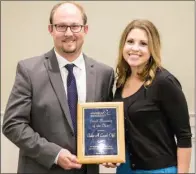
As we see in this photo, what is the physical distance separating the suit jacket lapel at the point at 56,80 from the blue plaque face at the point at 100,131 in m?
0.11

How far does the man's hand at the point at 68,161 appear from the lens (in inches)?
64.9

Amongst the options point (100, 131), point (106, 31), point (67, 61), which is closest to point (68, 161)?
point (100, 131)

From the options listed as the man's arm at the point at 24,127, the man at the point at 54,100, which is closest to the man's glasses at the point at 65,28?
the man at the point at 54,100

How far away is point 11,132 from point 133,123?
614 millimetres

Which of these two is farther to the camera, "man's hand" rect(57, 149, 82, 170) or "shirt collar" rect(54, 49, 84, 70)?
"shirt collar" rect(54, 49, 84, 70)

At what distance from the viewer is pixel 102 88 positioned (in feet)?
6.18

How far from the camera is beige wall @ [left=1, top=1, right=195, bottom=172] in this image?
2887 millimetres

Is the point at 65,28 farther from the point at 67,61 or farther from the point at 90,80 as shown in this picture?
the point at 90,80

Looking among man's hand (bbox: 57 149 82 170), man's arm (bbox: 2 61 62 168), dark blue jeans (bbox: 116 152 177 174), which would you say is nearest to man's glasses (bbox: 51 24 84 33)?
man's arm (bbox: 2 61 62 168)

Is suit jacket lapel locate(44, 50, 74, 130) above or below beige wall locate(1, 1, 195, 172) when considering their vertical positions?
below

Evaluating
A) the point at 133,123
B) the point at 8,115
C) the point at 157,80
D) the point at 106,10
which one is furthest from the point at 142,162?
the point at 106,10

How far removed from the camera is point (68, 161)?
1.65m

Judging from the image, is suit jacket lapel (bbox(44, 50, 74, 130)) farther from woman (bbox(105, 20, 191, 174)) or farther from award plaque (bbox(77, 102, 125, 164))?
woman (bbox(105, 20, 191, 174))

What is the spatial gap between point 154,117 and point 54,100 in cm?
51
